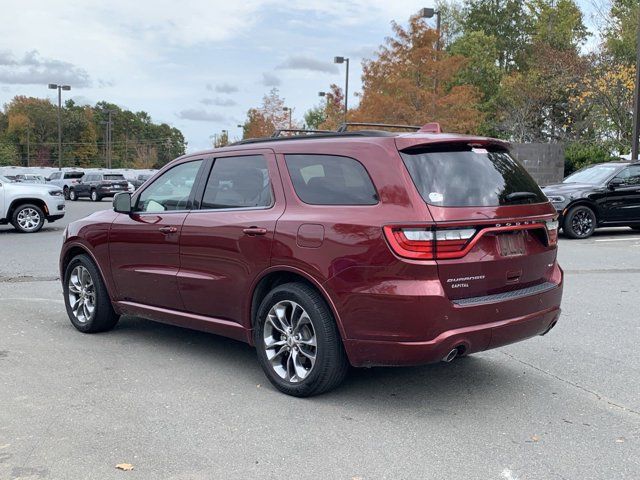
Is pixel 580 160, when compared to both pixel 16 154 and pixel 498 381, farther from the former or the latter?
pixel 16 154

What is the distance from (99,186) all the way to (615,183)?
3022 centimetres

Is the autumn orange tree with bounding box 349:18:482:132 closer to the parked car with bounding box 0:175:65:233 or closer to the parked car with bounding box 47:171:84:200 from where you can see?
the parked car with bounding box 0:175:65:233

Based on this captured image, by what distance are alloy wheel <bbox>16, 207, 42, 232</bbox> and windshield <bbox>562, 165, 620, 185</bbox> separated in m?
13.1

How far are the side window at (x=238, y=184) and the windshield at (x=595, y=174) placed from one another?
11.9 meters

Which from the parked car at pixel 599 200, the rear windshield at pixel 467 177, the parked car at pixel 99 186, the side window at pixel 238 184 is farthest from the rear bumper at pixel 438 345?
the parked car at pixel 99 186

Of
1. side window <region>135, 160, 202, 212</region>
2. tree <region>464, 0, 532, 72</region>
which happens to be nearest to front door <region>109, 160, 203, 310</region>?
side window <region>135, 160, 202, 212</region>

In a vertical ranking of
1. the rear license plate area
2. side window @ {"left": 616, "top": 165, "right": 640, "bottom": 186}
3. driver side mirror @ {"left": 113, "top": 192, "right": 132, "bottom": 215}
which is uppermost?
side window @ {"left": 616, "top": 165, "right": 640, "bottom": 186}

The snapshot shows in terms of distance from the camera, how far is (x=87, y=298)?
6.46m

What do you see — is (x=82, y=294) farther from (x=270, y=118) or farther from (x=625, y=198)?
(x=270, y=118)

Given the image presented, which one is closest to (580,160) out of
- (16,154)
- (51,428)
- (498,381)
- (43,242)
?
(43,242)

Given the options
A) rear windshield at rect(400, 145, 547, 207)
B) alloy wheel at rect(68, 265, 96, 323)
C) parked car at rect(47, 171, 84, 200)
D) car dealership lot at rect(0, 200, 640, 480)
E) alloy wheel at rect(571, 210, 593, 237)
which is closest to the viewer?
car dealership lot at rect(0, 200, 640, 480)

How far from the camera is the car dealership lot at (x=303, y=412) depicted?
3592 millimetres

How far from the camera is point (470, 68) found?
163 ft

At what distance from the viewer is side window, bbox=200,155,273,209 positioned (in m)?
4.97
